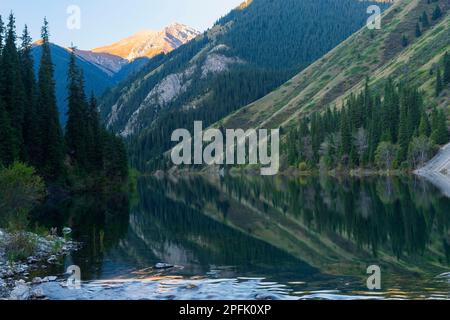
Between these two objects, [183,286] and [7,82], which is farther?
[7,82]

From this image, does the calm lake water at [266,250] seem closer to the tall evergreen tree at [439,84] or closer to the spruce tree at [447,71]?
the tall evergreen tree at [439,84]

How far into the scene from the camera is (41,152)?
85.8 metres

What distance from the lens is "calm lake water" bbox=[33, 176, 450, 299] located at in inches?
945

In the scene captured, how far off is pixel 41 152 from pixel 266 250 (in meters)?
59.8

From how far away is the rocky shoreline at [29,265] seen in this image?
912 inches

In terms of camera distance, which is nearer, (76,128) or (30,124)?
(30,124)

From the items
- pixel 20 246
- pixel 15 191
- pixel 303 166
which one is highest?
pixel 303 166

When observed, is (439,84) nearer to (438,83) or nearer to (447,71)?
(438,83)

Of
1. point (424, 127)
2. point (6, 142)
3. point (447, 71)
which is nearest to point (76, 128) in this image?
point (6, 142)

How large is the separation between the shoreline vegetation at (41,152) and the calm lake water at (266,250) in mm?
3752

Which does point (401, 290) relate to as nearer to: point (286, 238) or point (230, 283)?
point (230, 283)

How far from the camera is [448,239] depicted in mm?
36562
